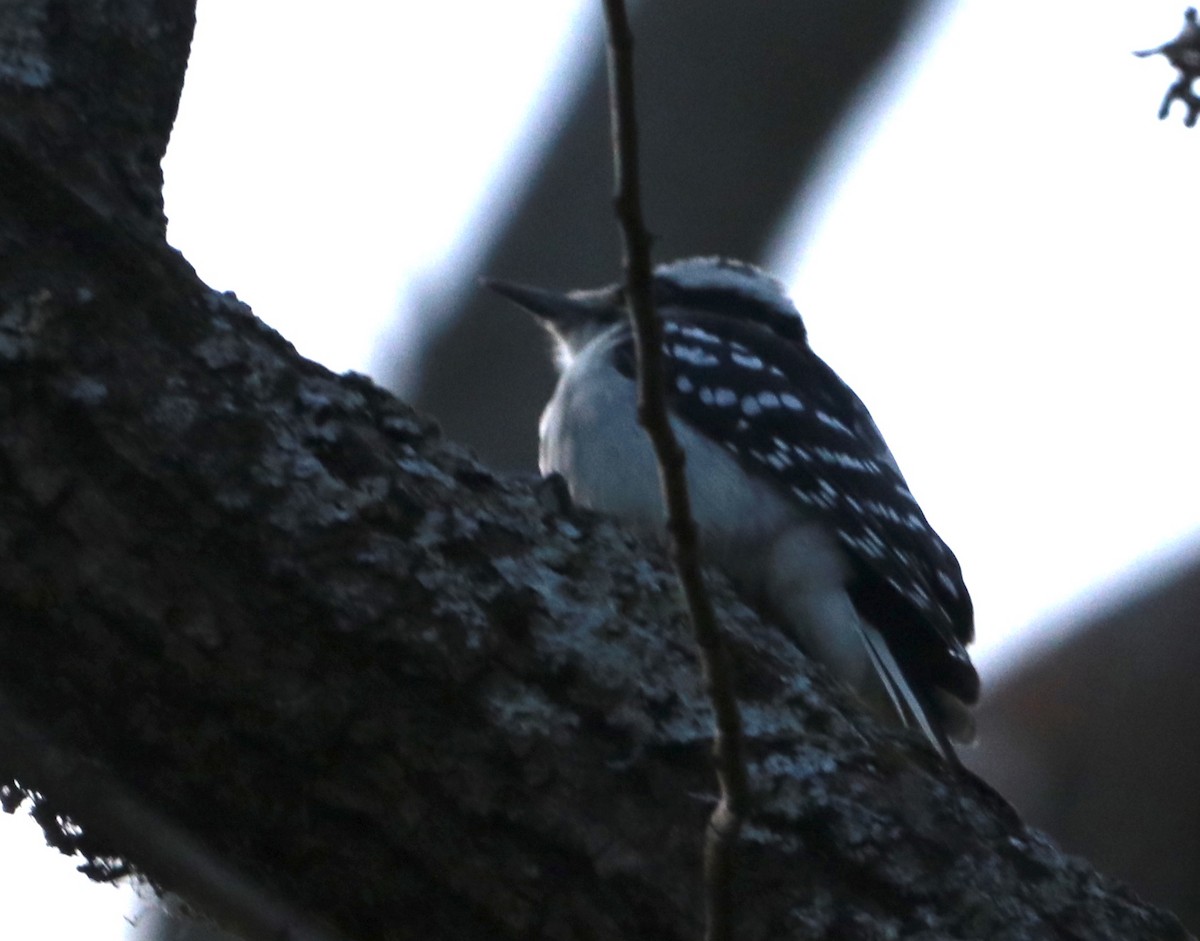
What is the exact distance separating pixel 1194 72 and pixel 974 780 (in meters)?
1.18

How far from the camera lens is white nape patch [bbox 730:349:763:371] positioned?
4.23 metres

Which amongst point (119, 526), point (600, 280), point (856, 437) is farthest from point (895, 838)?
point (600, 280)

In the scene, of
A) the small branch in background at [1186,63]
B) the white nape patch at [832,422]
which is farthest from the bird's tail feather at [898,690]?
the small branch in background at [1186,63]

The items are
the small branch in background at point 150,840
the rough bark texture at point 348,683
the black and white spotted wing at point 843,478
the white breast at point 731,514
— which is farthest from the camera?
the black and white spotted wing at point 843,478

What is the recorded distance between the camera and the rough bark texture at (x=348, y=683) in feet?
7.54

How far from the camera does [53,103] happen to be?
8.64ft

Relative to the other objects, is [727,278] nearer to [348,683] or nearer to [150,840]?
[348,683]

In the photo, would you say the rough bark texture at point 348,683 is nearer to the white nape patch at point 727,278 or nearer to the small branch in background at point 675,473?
the small branch in background at point 675,473

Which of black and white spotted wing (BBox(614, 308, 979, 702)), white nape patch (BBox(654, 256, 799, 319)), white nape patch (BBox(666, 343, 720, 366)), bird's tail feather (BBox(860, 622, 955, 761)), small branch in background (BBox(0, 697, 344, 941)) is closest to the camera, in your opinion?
small branch in background (BBox(0, 697, 344, 941))

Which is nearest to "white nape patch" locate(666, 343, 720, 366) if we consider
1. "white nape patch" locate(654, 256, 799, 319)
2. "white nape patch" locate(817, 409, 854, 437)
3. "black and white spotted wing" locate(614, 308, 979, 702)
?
"black and white spotted wing" locate(614, 308, 979, 702)

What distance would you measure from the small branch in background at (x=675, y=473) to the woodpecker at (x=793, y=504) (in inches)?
64.2

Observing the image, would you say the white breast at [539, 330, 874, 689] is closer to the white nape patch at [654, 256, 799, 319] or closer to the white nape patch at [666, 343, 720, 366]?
the white nape patch at [666, 343, 720, 366]

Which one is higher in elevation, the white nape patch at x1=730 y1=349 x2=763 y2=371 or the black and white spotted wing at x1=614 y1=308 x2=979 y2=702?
the white nape patch at x1=730 y1=349 x2=763 y2=371

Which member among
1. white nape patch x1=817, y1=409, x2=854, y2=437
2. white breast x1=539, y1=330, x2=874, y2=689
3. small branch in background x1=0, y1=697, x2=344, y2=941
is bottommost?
small branch in background x1=0, y1=697, x2=344, y2=941
